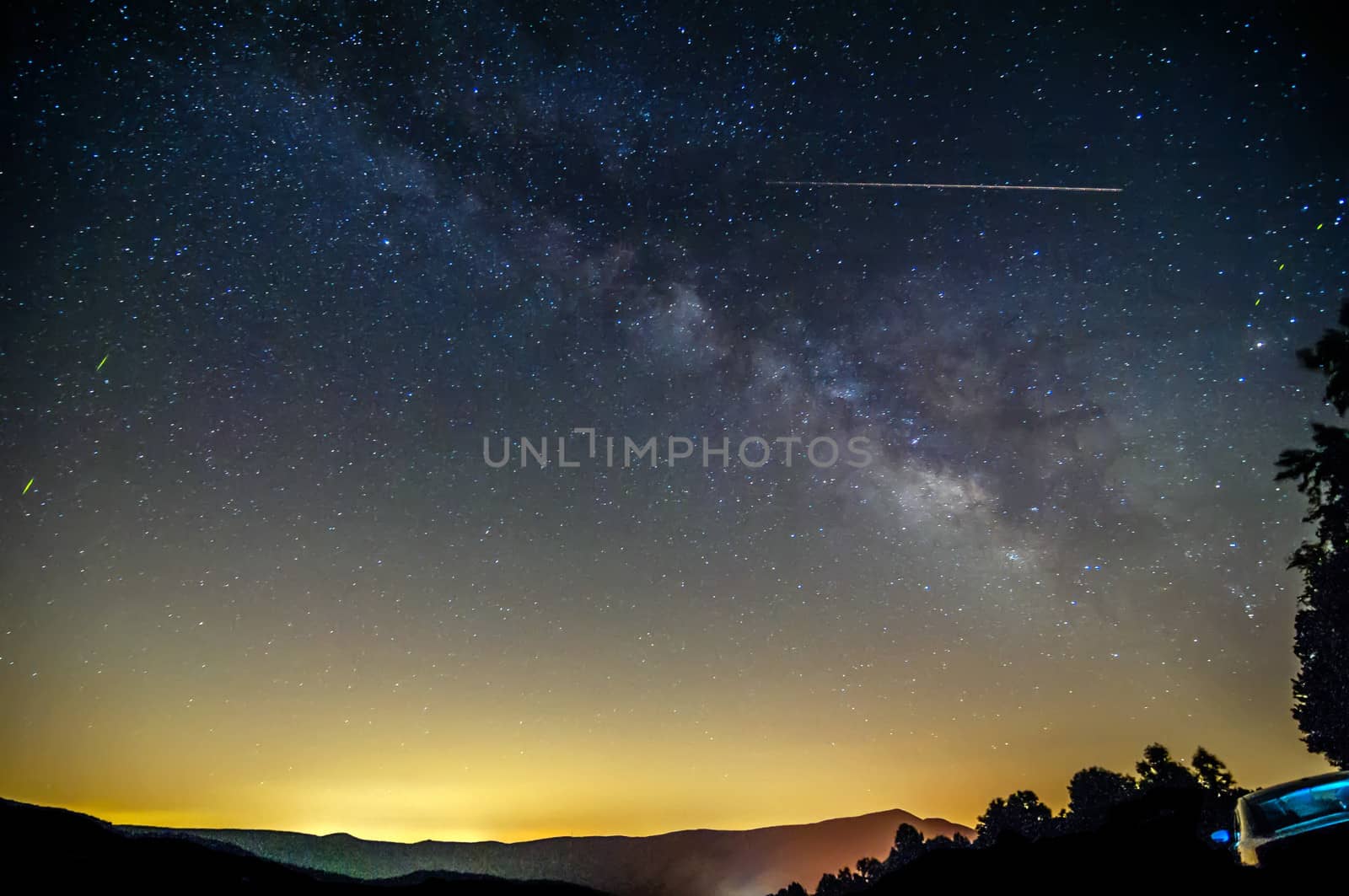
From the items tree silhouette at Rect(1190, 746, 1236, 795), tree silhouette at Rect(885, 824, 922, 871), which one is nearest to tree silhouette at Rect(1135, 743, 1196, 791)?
tree silhouette at Rect(1190, 746, 1236, 795)

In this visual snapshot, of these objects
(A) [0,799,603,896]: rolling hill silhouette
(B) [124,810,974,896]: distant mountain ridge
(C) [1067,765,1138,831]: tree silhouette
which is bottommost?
(B) [124,810,974,896]: distant mountain ridge

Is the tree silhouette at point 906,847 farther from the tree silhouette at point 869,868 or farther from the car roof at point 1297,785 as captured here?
the car roof at point 1297,785

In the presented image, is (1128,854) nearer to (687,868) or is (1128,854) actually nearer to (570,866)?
(570,866)

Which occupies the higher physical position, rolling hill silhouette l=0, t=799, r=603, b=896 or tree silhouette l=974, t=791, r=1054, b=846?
rolling hill silhouette l=0, t=799, r=603, b=896

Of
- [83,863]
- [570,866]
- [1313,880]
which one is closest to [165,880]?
[83,863]

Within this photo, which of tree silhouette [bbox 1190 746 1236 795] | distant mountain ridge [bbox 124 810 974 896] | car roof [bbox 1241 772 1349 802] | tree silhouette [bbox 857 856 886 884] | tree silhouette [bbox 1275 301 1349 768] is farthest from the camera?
distant mountain ridge [bbox 124 810 974 896]

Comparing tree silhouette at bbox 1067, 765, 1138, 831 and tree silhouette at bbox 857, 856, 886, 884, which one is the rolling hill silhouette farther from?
tree silhouette at bbox 857, 856, 886, 884
